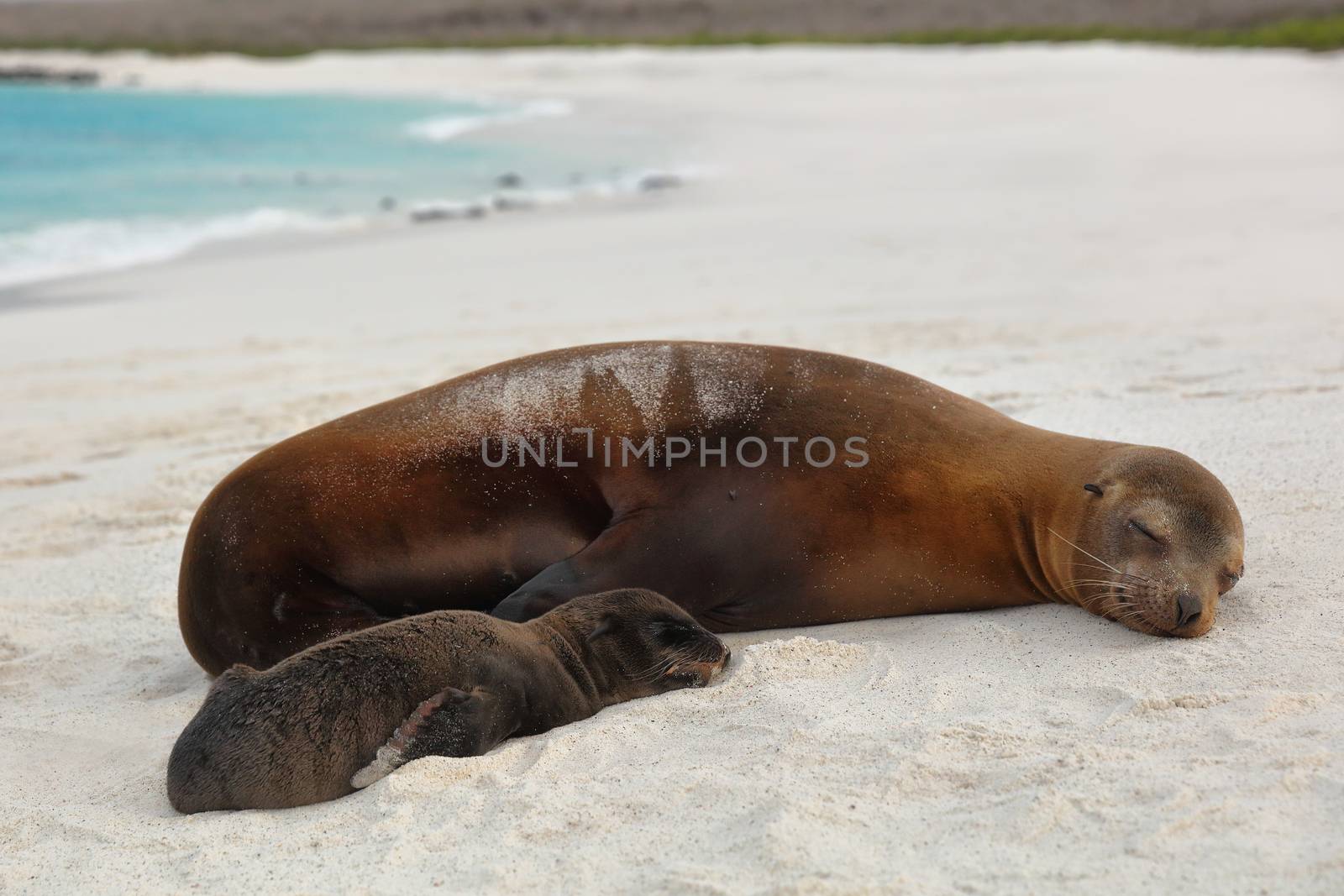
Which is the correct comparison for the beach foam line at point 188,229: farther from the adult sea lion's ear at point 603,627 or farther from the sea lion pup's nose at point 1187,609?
the sea lion pup's nose at point 1187,609

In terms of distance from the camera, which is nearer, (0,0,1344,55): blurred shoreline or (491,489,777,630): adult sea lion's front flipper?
(491,489,777,630): adult sea lion's front flipper

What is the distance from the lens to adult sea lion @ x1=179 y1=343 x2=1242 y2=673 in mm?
3877

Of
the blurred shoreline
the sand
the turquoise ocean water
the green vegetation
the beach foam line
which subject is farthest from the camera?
the blurred shoreline

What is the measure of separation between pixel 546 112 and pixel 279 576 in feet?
96.9

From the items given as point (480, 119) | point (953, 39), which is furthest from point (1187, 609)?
point (953, 39)

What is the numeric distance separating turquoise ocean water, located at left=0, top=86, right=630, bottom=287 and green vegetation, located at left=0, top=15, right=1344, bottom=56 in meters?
14.2

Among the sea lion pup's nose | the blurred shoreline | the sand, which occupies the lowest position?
the blurred shoreline

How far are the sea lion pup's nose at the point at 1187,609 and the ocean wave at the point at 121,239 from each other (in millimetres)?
10975

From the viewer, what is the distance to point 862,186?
587 inches

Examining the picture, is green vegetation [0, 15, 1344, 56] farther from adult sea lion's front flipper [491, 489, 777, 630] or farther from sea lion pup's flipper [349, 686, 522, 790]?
sea lion pup's flipper [349, 686, 522, 790]

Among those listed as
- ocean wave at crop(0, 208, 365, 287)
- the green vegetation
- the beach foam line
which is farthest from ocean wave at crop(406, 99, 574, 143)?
the green vegetation

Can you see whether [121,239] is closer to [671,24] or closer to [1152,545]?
[1152,545]

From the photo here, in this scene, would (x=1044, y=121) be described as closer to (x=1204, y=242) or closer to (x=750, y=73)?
(x=1204, y=242)

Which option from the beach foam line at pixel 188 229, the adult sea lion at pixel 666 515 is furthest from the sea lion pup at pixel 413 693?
the beach foam line at pixel 188 229
